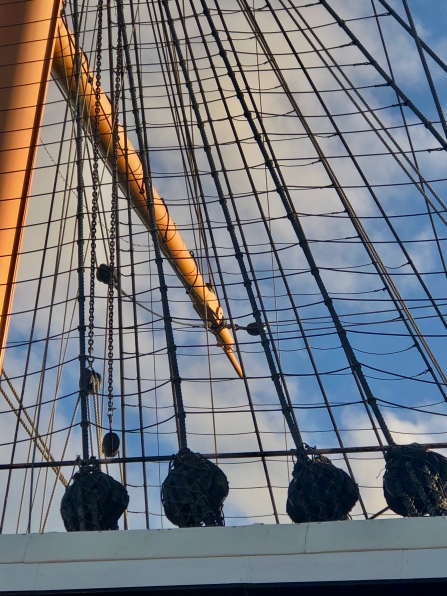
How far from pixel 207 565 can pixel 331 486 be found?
969 mm

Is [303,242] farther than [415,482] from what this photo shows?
Yes

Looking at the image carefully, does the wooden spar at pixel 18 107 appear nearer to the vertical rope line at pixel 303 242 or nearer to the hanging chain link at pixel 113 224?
the hanging chain link at pixel 113 224

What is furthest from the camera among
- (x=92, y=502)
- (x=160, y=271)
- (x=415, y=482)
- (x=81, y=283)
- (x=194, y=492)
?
(x=160, y=271)

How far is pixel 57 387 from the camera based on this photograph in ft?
25.8

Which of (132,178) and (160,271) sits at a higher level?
(132,178)

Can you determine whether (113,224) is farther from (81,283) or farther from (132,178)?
(132,178)

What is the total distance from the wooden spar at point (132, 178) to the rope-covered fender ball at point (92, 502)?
2.84 m

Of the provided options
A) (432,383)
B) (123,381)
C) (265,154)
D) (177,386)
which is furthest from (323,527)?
(265,154)

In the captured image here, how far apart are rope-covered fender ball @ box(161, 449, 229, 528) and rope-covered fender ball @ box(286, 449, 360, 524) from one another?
1.09ft

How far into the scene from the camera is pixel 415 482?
13.3ft

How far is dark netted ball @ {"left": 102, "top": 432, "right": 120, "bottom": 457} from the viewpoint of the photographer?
6699 millimetres

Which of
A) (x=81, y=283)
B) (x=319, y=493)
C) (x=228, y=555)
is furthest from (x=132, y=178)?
(x=228, y=555)

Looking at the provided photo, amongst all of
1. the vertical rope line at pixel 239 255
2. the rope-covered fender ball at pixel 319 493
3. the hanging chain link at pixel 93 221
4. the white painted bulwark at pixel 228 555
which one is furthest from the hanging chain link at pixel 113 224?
the white painted bulwark at pixel 228 555

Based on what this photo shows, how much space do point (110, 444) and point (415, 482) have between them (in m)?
3.16
